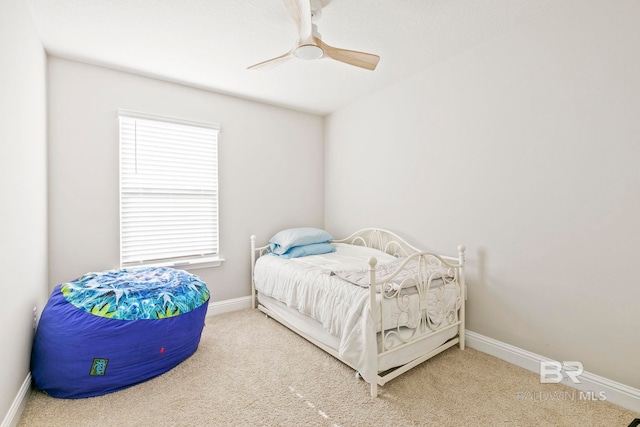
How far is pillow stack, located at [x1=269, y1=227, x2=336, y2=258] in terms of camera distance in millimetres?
3254

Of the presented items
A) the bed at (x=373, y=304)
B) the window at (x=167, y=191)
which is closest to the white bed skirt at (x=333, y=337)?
the bed at (x=373, y=304)

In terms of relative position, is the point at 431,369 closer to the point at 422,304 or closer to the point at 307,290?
the point at 422,304

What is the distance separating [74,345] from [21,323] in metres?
0.31

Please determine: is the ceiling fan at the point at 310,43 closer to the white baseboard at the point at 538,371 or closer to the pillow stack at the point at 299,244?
the pillow stack at the point at 299,244

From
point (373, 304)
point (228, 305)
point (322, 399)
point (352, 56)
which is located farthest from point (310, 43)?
point (228, 305)

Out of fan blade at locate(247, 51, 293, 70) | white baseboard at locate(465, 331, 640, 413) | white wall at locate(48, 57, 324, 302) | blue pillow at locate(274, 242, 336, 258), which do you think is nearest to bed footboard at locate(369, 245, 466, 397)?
white baseboard at locate(465, 331, 640, 413)

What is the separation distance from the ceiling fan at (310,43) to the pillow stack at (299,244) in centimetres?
175

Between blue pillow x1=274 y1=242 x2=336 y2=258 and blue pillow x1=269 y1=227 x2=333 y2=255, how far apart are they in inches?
1.5

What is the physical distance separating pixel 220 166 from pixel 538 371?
3.37 meters

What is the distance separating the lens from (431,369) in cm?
215

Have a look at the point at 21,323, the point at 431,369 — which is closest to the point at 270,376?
the point at 431,369

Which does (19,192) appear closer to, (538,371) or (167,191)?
(167,191)

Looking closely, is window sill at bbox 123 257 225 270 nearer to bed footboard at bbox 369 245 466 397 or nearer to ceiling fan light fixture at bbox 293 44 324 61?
bed footboard at bbox 369 245 466 397

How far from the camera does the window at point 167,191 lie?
9.37 feet
